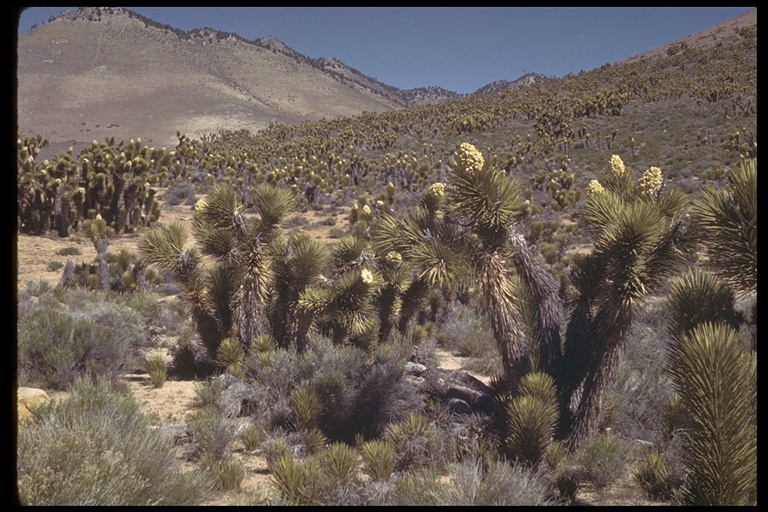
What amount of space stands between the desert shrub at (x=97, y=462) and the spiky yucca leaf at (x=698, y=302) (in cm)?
395

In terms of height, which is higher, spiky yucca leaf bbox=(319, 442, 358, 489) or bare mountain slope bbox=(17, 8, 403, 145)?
bare mountain slope bbox=(17, 8, 403, 145)

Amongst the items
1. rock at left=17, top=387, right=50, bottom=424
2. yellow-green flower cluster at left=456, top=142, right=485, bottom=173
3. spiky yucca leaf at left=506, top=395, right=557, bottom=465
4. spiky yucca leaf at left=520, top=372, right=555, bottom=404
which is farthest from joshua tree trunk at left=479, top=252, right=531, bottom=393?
rock at left=17, top=387, right=50, bottom=424

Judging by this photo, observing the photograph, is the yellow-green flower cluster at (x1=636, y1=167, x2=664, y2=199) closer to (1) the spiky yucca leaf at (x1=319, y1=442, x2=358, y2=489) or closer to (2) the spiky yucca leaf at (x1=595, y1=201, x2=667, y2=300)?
(2) the spiky yucca leaf at (x1=595, y1=201, x2=667, y2=300)

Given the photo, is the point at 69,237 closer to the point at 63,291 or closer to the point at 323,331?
the point at 63,291

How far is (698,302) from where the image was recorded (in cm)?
398

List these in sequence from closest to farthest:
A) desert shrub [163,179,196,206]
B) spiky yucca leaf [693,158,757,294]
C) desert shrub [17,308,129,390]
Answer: spiky yucca leaf [693,158,757,294] < desert shrub [17,308,129,390] < desert shrub [163,179,196,206]

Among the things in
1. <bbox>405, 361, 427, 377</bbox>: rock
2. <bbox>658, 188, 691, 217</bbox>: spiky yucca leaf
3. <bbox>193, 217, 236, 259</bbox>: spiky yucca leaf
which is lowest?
<bbox>405, 361, 427, 377</bbox>: rock

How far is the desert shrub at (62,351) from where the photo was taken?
6934 millimetres

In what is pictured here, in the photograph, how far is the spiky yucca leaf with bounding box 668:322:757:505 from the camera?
319 cm

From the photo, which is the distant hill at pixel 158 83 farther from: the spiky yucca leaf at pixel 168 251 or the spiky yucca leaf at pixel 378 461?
the spiky yucca leaf at pixel 378 461

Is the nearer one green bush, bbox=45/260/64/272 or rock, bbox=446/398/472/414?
rock, bbox=446/398/472/414

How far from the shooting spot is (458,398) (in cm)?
686

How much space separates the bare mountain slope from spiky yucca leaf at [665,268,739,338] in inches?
2638

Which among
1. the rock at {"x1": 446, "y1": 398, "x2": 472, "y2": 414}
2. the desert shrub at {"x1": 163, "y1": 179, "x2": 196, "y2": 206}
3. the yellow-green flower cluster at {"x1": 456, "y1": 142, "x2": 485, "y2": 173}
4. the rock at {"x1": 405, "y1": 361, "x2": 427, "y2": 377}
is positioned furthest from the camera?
the desert shrub at {"x1": 163, "y1": 179, "x2": 196, "y2": 206}
